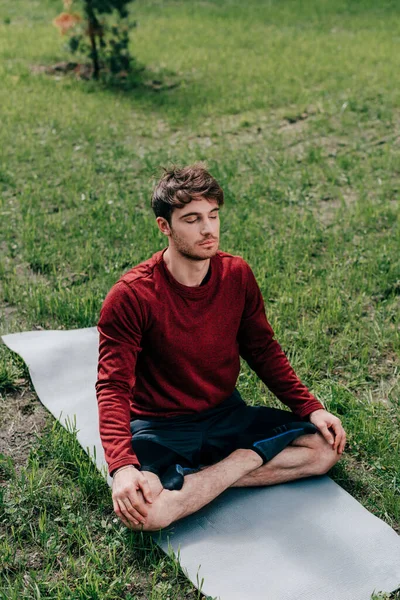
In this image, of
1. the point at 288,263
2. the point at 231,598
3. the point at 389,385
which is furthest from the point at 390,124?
the point at 231,598

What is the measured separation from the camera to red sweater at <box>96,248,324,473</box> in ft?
10.8

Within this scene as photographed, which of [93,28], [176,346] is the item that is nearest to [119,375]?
[176,346]

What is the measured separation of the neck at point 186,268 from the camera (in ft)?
11.1

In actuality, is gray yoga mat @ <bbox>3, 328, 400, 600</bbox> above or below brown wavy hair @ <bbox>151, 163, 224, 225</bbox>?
below

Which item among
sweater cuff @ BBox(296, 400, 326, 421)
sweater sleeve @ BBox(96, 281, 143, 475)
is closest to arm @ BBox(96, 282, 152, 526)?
sweater sleeve @ BBox(96, 281, 143, 475)

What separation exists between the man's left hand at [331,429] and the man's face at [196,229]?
89 centimetres

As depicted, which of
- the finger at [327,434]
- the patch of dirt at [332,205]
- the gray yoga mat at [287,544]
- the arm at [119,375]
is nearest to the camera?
the gray yoga mat at [287,544]

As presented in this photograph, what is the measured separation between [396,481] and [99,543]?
1.34 meters

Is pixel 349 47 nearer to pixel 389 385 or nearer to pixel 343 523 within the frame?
pixel 389 385

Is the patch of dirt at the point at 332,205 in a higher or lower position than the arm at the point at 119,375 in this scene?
lower

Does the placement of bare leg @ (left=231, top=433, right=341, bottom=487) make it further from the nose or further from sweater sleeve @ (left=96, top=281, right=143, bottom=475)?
the nose

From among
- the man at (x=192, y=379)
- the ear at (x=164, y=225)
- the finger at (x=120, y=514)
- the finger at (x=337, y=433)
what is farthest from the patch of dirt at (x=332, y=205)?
the finger at (x=120, y=514)

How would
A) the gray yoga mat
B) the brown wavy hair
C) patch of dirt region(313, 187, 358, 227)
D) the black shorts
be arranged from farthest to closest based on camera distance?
patch of dirt region(313, 187, 358, 227) < the black shorts < the brown wavy hair < the gray yoga mat

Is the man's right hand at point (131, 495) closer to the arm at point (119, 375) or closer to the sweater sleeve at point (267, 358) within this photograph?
the arm at point (119, 375)
